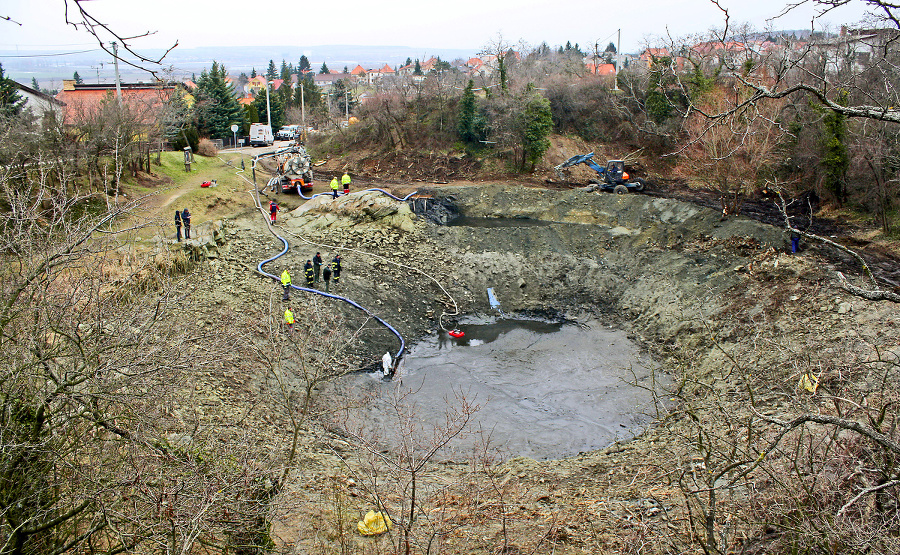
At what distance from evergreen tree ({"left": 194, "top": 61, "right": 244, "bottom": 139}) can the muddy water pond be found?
28185mm

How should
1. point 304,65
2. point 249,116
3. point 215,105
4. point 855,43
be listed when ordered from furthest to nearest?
1. point 304,65
2. point 249,116
3. point 215,105
4. point 855,43

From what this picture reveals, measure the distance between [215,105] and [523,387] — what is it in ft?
105

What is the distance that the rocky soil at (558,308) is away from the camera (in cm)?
893

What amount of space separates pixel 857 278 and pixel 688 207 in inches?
355

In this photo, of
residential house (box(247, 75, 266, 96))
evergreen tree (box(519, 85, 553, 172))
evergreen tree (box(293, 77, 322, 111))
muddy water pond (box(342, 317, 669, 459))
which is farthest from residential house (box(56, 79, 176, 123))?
evergreen tree (box(293, 77, 322, 111))

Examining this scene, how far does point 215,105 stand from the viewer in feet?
127

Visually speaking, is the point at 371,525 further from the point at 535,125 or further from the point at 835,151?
the point at 535,125

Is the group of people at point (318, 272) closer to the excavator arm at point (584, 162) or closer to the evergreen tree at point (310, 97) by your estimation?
the excavator arm at point (584, 162)

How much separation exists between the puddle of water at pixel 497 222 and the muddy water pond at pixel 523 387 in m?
7.98

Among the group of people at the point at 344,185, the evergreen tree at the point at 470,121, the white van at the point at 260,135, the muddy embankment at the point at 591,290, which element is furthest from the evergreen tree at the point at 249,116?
the group of people at the point at 344,185

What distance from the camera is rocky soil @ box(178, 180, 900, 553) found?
29.3 ft

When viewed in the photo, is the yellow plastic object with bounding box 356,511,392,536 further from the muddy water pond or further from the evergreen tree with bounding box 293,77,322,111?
the evergreen tree with bounding box 293,77,322,111

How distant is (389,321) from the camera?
1839 centimetres

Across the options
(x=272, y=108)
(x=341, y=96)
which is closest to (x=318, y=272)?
(x=272, y=108)
